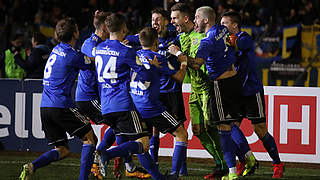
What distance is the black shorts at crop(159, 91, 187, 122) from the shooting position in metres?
7.64

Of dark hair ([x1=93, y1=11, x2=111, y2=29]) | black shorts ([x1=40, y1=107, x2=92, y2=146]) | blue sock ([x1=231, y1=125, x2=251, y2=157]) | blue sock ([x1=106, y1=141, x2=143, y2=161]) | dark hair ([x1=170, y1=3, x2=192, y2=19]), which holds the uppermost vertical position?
dark hair ([x1=170, y1=3, x2=192, y2=19])

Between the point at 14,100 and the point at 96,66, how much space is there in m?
3.87

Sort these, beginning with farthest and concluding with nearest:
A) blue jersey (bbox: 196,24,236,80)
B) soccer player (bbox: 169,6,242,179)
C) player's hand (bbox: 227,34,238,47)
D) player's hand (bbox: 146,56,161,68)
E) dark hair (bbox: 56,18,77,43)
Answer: player's hand (bbox: 227,34,238,47) → soccer player (bbox: 169,6,242,179) → blue jersey (bbox: 196,24,236,80) → dark hair (bbox: 56,18,77,43) → player's hand (bbox: 146,56,161,68)

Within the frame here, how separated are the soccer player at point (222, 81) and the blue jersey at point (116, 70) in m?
1.18

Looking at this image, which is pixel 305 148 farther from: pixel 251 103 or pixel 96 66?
pixel 96 66

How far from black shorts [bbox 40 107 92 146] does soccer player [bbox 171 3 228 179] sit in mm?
1608

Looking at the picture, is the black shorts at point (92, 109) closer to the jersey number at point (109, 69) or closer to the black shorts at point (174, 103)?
the black shorts at point (174, 103)

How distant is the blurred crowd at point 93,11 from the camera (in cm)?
1512

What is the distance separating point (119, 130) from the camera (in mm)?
6621

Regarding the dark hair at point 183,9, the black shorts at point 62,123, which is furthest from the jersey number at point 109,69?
the dark hair at point 183,9

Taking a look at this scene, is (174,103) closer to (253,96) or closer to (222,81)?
(222,81)

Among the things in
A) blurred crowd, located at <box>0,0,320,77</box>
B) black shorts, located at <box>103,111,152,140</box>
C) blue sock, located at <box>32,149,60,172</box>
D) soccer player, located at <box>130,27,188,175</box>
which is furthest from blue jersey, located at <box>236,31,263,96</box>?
blurred crowd, located at <box>0,0,320,77</box>

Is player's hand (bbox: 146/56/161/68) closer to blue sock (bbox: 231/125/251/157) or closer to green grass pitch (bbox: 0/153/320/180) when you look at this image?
green grass pitch (bbox: 0/153/320/180)

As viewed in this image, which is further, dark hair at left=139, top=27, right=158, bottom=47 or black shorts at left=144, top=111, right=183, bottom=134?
black shorts at left=144, top=111, right=183, bottom=134
